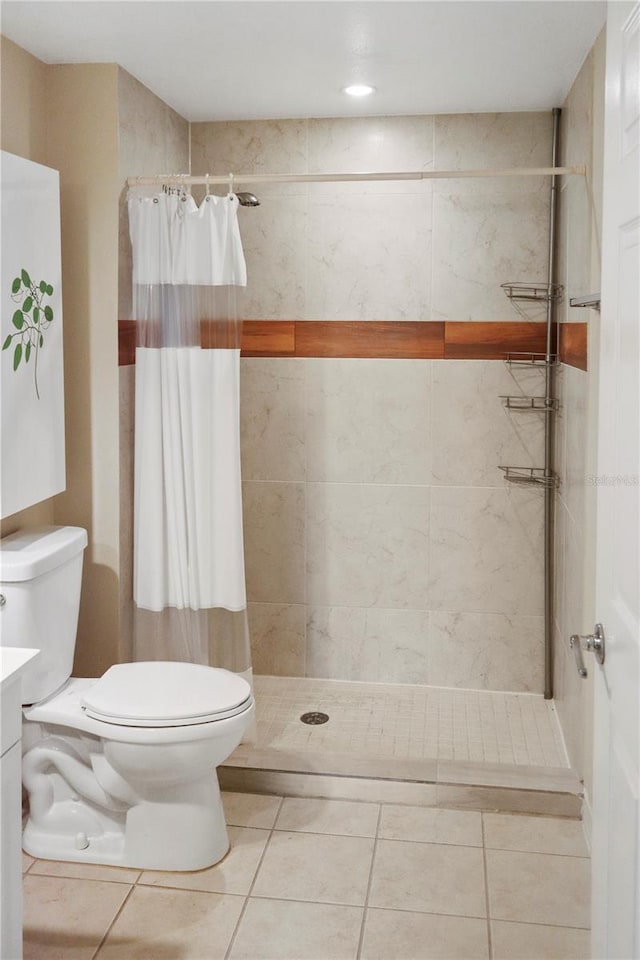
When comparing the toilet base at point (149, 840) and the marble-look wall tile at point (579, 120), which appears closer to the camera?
the toilet base at point (149, 840)

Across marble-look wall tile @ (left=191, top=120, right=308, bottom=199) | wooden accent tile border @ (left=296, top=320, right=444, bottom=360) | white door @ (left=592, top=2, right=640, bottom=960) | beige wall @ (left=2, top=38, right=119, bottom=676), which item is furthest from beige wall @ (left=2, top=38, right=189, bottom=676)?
white door @ (left=592, top=2, right=640, bottom=960)

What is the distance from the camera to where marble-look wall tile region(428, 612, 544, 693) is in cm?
378

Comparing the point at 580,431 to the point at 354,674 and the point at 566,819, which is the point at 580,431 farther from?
the point at 354,674

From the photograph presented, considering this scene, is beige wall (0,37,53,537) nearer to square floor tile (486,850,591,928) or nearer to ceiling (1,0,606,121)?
ceiling (1,0,606,121)

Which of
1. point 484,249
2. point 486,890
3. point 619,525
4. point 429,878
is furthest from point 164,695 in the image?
point 484,249

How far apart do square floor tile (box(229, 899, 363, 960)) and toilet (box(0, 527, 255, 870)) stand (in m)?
0.30

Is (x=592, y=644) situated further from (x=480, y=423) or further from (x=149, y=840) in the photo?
(x=480, y=423)

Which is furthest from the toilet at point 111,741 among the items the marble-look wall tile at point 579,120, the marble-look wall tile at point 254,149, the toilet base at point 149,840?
the marble-look wall tile at point 579,120

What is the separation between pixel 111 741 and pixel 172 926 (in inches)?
19.5

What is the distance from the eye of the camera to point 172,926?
2.41m

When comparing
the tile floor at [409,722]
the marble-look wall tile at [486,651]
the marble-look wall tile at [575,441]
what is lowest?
the tile floor at [409,722]

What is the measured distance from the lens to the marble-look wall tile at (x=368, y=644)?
3869mm

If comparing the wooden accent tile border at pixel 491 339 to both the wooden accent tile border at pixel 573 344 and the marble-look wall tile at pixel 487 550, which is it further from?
the marble-look wall tile at pixel 487 550

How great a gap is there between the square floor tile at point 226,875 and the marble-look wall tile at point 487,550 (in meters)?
1.40
